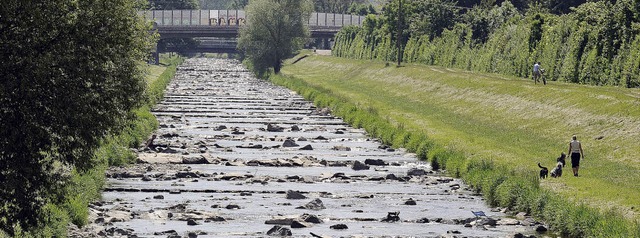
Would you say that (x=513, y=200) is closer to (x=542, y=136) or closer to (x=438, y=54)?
(x=542, y=136)

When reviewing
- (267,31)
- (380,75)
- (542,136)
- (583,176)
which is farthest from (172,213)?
(267,31)

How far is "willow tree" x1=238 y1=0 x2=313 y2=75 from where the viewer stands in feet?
589

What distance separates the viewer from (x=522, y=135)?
234ft

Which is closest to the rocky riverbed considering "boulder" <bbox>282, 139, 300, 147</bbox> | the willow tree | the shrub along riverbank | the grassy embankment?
"boulder" <bbox>282, 139, 300, 147</bbox>

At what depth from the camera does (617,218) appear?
38500 millimetres

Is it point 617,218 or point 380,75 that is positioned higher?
point 617,218

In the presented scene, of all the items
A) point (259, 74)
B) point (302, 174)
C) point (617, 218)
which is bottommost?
point (259, 74)

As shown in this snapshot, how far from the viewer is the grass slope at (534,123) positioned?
161 ft

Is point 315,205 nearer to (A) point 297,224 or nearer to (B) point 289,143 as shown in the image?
(A) point 297,224

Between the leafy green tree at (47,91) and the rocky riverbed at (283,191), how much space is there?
26.0 feet

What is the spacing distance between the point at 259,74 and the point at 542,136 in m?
123

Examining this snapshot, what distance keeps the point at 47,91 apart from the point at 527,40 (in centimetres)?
8573

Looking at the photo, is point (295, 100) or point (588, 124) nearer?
point (588, 124)

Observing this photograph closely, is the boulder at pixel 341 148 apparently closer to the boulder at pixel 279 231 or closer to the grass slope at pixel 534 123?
the grass slope at pixel 534 123
